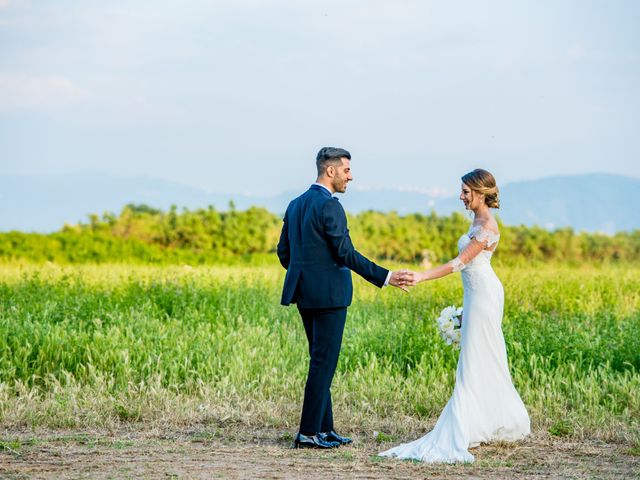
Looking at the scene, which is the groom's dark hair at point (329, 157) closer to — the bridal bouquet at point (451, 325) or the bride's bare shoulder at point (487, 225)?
the bride's bare shoulder at point (487, 225)

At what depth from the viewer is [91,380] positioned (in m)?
8.21

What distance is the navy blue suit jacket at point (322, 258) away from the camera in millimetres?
6055

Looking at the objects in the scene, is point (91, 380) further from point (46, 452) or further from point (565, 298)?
point (565, 298)

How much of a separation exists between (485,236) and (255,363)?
3059 millimetres

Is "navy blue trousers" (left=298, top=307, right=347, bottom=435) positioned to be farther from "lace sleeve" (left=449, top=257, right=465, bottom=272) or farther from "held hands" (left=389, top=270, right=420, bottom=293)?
"lace sleeve" (left=449, top=257, right=465, bottom=272)

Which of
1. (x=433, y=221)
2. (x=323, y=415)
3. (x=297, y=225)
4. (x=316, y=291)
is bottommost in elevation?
(x=323, y=415)

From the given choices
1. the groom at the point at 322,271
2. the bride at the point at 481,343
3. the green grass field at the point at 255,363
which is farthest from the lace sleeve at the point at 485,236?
the green grass field at the point at 255,363

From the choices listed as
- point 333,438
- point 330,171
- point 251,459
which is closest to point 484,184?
point 330,171

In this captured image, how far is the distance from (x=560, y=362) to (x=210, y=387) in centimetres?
355

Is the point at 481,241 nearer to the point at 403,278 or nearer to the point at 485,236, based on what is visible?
the point at 485,236

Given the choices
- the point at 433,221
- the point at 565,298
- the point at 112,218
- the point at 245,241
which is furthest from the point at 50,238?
the point at 565,298

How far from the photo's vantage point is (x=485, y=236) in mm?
6402

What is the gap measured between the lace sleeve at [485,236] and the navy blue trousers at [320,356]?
1151mm

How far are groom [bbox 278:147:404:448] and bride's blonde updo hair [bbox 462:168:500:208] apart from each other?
2.94ft
